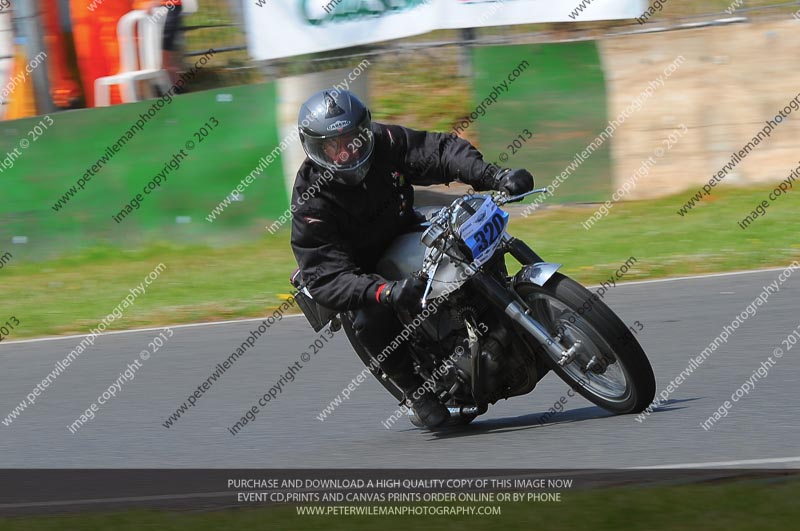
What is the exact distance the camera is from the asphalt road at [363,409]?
551 cm

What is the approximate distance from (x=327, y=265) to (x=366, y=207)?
0.36 m

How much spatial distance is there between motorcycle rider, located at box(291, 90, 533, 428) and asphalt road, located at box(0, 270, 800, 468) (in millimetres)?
613

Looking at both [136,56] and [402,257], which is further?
[136,56]

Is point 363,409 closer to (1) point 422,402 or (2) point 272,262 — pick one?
(1) point 422,402

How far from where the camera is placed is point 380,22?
12.8 m

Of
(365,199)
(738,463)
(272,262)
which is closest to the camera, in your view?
(738,463)

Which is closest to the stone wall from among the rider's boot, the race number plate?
the rider's boot

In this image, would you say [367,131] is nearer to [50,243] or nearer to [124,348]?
[124,348]

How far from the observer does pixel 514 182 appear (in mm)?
5621
